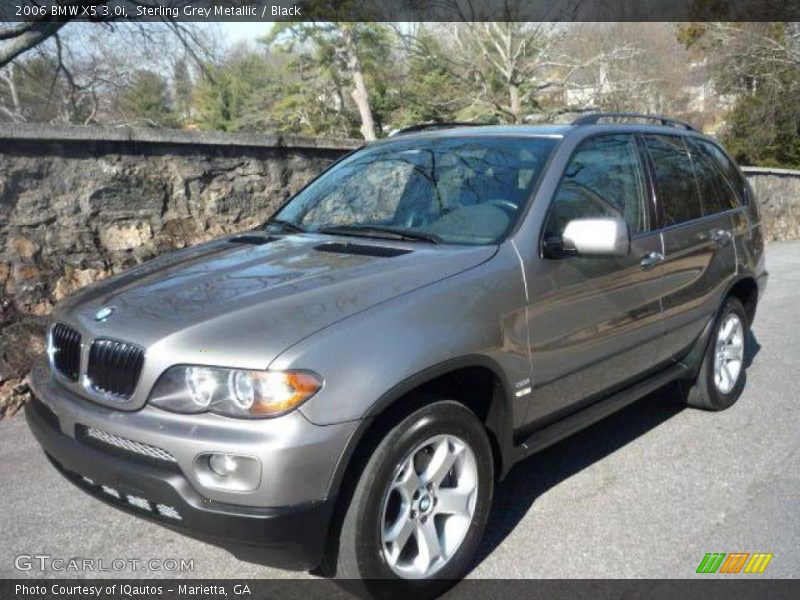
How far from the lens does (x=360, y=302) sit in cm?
286

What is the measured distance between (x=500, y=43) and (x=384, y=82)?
445 cm

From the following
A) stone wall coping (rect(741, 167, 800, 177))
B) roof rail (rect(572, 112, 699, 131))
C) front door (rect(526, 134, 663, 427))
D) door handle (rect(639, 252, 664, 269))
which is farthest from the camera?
stone wall coping (rect(741, 167, 800, 177))

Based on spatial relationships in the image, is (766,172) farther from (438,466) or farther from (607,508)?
(438,466)

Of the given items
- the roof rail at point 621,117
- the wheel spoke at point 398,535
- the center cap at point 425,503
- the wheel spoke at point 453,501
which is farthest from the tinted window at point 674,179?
the wheel spoke at point 398,535

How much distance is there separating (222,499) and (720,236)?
368 cm

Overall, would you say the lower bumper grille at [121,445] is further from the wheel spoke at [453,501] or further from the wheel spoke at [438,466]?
the wheel spoke at [453,501]

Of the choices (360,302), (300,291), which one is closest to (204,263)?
(300,291)

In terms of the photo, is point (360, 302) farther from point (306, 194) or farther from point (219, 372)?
point (306, 194)

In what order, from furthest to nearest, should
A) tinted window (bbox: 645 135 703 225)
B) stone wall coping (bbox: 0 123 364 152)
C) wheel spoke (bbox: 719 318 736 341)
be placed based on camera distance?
stone wall coping (bbox: 0 123 364 152), wheel spoke (bbox: 719 318 736 341), tinted window (bbox: 645 135 703 225)

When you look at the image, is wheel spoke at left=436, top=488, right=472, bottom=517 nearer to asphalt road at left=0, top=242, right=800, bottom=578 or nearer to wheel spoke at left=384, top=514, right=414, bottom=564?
wheel spoke at left=384, top=514, right=414, bottom=564

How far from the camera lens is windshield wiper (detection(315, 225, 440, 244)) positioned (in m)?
→ 3.61

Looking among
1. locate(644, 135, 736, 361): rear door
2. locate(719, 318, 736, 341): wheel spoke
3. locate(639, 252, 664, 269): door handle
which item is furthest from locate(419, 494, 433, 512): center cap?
locate(719, 318, 736, 341): wheel spoke

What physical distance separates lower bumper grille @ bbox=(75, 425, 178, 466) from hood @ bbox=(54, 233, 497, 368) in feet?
1.04

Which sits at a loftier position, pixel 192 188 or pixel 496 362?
pixel 192 188
